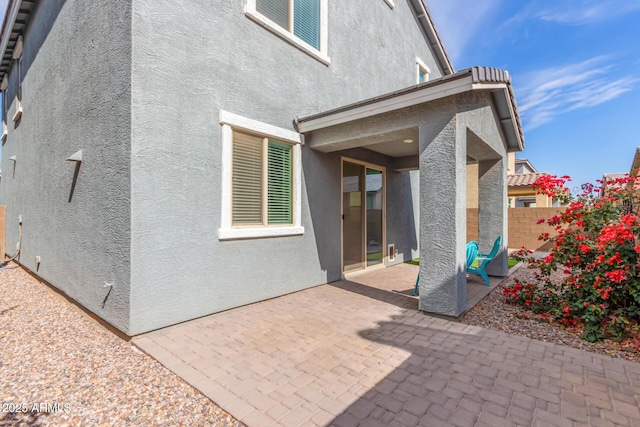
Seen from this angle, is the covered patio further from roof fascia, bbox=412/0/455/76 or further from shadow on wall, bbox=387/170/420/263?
roof fascia, bbox=412/0/455/76

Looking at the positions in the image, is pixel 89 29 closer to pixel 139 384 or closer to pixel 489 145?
pixel 139 384

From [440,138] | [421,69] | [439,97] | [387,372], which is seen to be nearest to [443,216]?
[440,138]

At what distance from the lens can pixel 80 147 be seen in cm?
582

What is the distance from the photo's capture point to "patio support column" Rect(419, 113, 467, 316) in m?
5.08

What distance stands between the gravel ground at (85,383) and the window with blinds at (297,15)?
668cm

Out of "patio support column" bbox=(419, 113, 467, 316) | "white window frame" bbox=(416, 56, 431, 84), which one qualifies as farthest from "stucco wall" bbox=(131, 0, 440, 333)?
"white window frame" bbox=(416, 56, 431, 84)

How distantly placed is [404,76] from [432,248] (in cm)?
896

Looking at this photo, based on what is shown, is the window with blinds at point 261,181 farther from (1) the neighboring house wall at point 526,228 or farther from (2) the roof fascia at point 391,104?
(1) the neighboring house wall at point 526,228

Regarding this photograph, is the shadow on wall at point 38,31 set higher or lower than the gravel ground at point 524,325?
higher

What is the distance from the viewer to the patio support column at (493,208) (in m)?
8.24

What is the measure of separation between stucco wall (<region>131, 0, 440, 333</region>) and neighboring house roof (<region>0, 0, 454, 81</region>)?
717 centimetres

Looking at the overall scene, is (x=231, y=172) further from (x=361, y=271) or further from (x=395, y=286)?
(x=361, y=271)

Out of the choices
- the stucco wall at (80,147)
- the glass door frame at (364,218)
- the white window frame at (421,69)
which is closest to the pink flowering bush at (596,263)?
the glass door frame at (364,218)

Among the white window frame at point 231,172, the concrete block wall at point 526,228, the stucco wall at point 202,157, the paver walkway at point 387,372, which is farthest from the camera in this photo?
the concrete block wall at point 526,228
